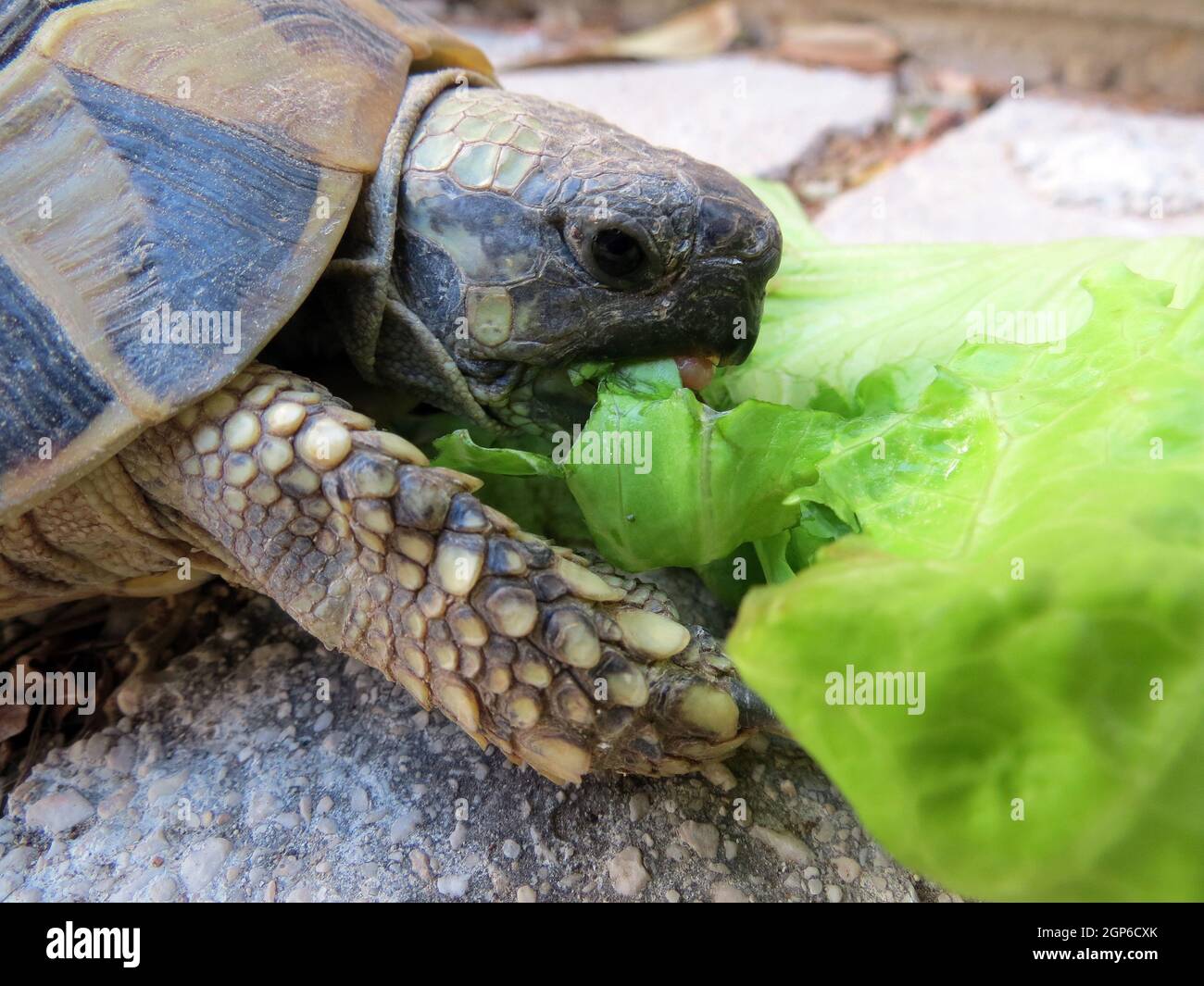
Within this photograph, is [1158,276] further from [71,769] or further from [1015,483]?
[71,769]

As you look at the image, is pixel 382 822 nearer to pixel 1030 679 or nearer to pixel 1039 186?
pixel 1030 679

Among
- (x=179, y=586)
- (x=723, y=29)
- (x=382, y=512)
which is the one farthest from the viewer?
(x=723, y=29)

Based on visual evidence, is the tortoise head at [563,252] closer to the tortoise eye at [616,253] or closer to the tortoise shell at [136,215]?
the tortoise eye at [616,253]

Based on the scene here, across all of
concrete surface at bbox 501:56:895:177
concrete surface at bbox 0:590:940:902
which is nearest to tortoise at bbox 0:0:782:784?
concrete surface at bbox 0:590:940:902

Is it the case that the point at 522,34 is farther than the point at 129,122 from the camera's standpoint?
Yes

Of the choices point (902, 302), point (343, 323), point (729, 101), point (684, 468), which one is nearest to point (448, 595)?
point (684, 468)
